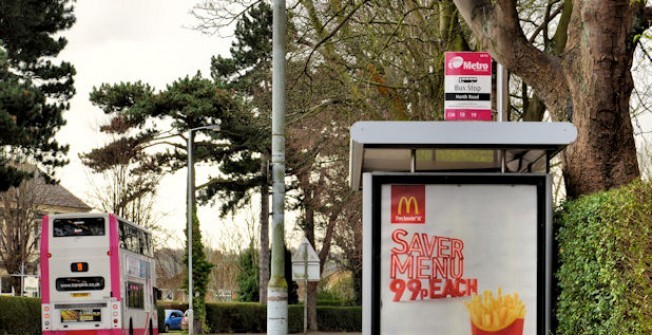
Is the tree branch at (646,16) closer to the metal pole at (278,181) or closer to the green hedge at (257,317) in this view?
the metal pole at (278,181)

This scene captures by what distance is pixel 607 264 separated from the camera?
917cm

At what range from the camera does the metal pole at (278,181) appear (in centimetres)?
1753

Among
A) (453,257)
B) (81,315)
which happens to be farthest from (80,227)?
(453,257)

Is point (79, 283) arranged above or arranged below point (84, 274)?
below

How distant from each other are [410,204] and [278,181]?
6.29 metres

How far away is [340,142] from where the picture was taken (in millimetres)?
33531

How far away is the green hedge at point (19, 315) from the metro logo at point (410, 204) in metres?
35.1

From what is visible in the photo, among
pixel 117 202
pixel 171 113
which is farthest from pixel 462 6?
pixel 117 202

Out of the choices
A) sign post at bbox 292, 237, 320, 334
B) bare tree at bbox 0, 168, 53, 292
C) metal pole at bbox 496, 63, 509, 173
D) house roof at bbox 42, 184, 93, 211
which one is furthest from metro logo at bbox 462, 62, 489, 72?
house roof at bbox 42, 184, 93, 211

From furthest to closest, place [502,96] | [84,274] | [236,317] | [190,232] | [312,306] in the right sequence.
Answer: [312,306], [236,317], [190,232], [84,274], [502,96]

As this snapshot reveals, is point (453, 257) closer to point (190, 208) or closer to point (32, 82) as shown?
point (32, 82)

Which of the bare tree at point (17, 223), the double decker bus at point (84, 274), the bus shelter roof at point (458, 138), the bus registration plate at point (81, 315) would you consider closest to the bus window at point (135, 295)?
the double decker bus at point (84, 274)

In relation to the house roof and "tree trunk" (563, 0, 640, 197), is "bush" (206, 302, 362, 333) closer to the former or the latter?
the house roof

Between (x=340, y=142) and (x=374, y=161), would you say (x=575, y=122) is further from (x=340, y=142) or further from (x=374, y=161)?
(x=340, y=142)
